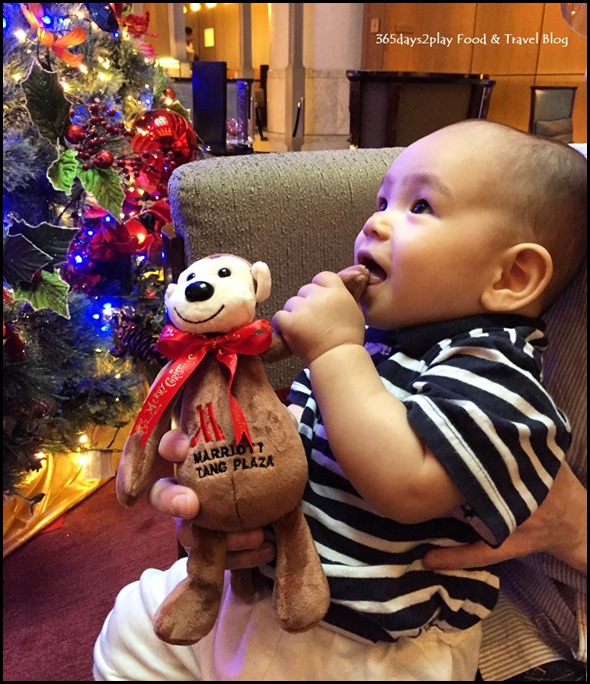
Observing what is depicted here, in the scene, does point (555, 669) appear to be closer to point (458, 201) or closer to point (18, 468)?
point (458, 201)

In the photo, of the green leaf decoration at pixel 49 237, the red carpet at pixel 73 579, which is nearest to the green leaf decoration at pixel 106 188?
the green leaf decoration at pixel 49 237

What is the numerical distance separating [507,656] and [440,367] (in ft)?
1.16

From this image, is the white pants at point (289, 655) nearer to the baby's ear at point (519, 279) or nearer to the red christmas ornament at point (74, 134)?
the baby's ear at point (519, 279)

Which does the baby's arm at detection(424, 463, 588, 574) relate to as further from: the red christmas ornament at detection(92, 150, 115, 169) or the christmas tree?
the red christmas ornament at detection(92, 150, 115, 169)

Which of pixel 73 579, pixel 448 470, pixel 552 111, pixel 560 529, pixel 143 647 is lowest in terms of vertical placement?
pixel 73 579

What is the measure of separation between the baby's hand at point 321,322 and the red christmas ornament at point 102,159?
1002 mm

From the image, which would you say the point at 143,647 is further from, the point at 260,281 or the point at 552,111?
the point at 552,111

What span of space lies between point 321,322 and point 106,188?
1.04m

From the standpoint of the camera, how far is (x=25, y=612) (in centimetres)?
135

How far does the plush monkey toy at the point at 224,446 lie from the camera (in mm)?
541

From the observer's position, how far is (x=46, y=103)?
139 cm

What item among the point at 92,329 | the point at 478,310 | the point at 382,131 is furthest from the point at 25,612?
the point at 382,131

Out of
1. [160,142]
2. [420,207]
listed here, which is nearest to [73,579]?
[160,142]

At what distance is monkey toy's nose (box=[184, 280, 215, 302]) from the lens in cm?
56
